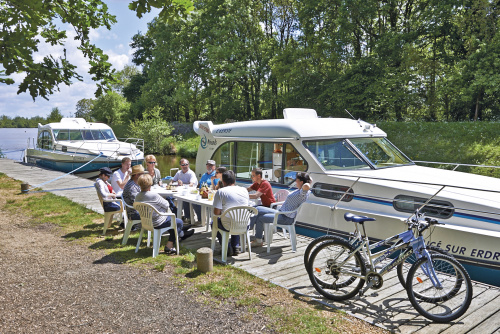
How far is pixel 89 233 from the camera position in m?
8.57

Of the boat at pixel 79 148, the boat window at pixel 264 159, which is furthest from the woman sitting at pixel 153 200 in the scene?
the boat at pixel 79 148

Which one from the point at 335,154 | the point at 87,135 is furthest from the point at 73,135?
the point at 335,154

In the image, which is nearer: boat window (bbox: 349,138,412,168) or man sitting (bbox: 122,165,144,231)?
man sitting (bbox: 122,165,144,231)

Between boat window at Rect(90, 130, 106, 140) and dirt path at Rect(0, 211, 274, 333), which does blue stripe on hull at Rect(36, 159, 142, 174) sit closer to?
boat window at Rect(90, 130, 106, 140)

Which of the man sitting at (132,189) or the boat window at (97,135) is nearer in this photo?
the man sitting at (132,189)

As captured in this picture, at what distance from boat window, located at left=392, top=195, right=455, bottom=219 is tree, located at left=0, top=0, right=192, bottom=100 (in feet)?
15.1

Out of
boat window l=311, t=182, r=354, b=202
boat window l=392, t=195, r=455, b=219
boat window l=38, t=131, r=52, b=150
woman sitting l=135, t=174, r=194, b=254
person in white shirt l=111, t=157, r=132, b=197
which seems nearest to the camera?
boat window l=392, t=195, r=455, b=219

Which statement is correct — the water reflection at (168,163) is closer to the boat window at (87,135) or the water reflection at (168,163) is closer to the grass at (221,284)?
the boat window at (87,135)

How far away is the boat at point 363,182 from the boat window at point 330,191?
0.06 feet

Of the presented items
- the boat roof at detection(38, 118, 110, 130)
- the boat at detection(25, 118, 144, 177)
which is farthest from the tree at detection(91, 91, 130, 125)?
the boat roof at detection(38, 118, 110, 130)

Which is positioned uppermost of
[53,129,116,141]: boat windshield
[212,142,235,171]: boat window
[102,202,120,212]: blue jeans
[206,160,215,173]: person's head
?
[53,129,116,141]: boat windshield

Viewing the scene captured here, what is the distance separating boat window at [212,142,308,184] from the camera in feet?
28.8

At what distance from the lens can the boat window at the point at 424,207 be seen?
21.3ft

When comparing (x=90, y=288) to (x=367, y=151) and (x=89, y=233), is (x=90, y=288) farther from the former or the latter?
(x=367, y=151)
